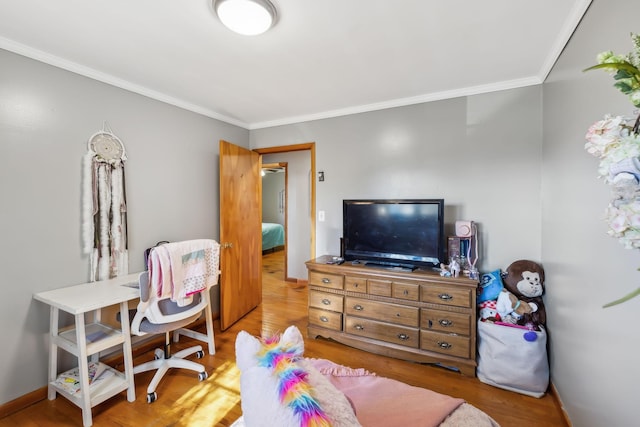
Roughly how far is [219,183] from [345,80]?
1.84 metres

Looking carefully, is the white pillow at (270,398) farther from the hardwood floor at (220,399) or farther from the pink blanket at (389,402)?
the hardwood floor at (220,399)

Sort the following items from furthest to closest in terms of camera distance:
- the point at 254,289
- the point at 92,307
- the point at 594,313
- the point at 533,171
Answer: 1. the point at 254,289
2. the point at 533,171
3. the point at 92,307
4. the point at 594,313

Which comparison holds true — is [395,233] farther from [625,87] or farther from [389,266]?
[625,87]

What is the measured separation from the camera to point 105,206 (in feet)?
7.41

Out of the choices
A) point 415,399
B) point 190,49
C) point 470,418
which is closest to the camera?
point 470,418

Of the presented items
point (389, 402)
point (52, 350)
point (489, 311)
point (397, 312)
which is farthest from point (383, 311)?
point (52, 350)

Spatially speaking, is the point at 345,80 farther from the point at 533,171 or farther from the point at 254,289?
the point at 254,289

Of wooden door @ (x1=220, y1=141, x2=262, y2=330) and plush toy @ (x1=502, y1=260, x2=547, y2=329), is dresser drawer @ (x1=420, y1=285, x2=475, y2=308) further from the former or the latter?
wooden door @ (x1=220, y1=141, x2=262, y2=330)

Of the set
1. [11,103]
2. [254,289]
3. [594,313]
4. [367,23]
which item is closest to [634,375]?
[594,313]

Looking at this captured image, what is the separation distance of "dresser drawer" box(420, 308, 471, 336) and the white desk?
2.27m

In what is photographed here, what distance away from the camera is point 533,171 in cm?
236

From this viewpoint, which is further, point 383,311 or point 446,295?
point 383,311

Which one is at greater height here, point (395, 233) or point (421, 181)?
point (421, 181)

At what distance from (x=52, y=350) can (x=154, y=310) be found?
2.42ft
